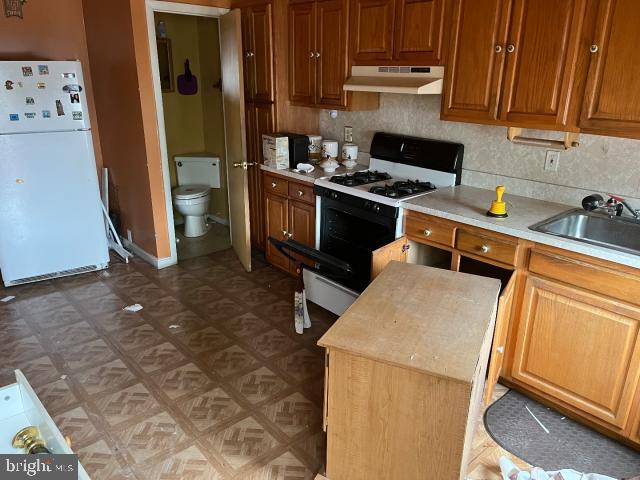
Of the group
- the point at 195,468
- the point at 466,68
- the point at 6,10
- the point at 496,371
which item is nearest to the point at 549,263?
Result: the point at 496,371

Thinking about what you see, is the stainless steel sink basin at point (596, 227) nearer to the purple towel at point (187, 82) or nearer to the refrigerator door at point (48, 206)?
the refrigerator door at point (48, 206)

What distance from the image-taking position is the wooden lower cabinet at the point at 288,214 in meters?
3.46

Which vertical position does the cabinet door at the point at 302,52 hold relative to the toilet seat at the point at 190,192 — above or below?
above

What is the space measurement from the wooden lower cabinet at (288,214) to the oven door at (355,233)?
156 millimetres

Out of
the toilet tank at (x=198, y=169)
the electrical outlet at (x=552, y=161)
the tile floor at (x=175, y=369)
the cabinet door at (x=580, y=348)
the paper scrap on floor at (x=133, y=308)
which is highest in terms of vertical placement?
the electrical outlet at (x=552, y=161)

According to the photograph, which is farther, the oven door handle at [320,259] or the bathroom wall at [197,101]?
the bathroom wall at [197,101]

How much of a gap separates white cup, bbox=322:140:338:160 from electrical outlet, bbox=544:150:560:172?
1560 mm

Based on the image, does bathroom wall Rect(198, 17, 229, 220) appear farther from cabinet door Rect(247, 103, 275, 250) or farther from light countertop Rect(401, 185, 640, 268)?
light countertop Rect(401, 185, 640, 268)

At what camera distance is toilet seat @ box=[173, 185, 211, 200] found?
4687mm

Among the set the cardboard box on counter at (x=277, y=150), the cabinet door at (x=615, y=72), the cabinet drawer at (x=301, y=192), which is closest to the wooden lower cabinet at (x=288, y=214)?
the cabinet drawer at (x=301, y=192)

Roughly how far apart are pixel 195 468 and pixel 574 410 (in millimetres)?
1748

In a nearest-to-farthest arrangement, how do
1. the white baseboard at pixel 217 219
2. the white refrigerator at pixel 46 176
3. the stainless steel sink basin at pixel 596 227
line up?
1. the stainless steel sink basin at pixel 596 227
2. the white refrigerator at pixel 46 176
3. the white baseboard at pixel 217 219

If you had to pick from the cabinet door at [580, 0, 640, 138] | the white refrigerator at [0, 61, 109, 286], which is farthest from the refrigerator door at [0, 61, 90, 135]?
the cabinet door at [580, 0, 640, 138]

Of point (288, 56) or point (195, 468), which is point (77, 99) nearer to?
Result: point (288, 56)
